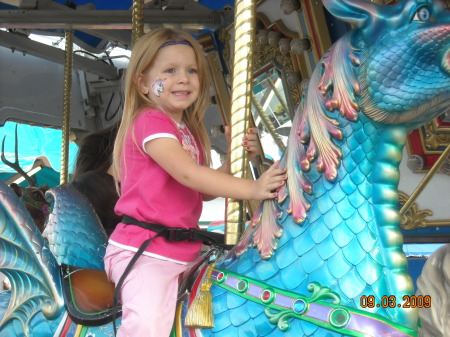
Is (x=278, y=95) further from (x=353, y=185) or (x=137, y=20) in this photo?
(x=353, y=185)

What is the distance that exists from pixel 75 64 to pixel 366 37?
4.58 metres

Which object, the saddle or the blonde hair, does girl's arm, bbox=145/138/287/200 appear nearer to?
the blonde hair

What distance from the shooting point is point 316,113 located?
4.11 ft

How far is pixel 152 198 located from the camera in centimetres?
156

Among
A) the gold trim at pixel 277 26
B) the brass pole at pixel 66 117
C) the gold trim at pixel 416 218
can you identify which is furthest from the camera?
the brass pole at pixel 66 117

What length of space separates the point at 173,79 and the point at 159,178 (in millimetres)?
243

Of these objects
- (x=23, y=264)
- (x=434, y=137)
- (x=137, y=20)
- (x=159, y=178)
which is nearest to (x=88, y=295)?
(x=23, y=264)

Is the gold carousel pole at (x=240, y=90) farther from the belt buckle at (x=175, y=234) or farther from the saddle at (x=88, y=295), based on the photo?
the saddle at (x=88, y=295)

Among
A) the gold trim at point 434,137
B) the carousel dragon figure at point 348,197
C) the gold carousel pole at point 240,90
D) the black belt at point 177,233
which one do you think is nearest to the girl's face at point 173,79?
the gold carousel pole at point 240,90

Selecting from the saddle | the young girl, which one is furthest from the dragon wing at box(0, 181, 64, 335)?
the young girl

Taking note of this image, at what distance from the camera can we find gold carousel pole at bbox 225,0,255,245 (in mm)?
1497

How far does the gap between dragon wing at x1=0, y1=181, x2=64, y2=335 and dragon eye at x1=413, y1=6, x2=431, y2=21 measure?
3.52 feet

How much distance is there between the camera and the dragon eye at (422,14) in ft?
3.84

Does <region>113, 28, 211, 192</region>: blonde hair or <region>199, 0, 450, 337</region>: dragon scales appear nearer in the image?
<region>199, 0, 450, 337</region>: dragon scales
